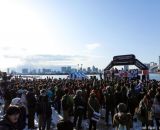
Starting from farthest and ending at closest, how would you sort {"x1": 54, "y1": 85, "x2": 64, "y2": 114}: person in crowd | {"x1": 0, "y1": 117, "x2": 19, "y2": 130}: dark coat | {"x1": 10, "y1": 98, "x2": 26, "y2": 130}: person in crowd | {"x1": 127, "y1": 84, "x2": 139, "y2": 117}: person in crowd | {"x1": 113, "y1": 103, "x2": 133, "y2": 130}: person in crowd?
{"x1": 54, "y1": 85, "x2": 64, "y2": 114}: person in crowd
{"x1": 127, "y1": 84, "x2": 139, "y2": 117}: person in crowd
{"x1": 10, "y1": 98, "x2": 26, "y2": 130}: person in crowd
{"x1": 113, "y1": 103, "x2": 133, "y2": 130}: person in crowd
{"x1": 0, "y1": 117, "x2": 19, "y2": 130}: dark coat

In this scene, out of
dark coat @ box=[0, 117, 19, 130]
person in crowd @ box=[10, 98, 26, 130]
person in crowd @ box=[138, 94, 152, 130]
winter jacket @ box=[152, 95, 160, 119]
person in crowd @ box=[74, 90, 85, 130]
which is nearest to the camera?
dark coat @ box=[0, 117, 19, 130]

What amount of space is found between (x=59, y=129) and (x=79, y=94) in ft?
27.3

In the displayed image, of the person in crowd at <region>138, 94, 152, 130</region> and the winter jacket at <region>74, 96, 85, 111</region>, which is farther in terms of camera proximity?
the winter jacket at <region>74, 96, 85, 111</region>

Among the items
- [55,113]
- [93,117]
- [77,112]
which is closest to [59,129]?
[93,117]

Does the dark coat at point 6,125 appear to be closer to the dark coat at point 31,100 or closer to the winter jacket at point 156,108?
the dark coat at point 31,100

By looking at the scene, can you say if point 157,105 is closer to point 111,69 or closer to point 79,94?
point 79,94

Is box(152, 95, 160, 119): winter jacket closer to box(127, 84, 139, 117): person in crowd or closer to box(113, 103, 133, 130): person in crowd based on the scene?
box(127, 84, 139, 117): person in crowd

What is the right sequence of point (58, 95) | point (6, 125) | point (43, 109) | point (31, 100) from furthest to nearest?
point (58, 95) < point (31, 100) < point (43, 109) < point (6, 125)

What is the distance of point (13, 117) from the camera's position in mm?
6000

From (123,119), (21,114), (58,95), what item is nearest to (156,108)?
(123,119)

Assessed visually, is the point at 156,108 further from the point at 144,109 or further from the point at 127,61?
the point at 127,61

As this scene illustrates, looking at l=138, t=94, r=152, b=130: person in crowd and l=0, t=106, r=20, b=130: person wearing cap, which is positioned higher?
l=0, t=106, r=20, b=130: person wearing cap

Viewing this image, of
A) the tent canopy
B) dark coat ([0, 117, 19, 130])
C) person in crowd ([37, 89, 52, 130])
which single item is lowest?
person in crowd ([37, 89, 52, 130])

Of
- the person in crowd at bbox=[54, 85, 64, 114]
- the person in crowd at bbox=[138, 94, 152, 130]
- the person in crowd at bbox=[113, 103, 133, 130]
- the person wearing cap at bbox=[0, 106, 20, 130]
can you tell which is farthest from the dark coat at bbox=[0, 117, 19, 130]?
the person in crowd at bbox=[54, 85, 64, 114]
